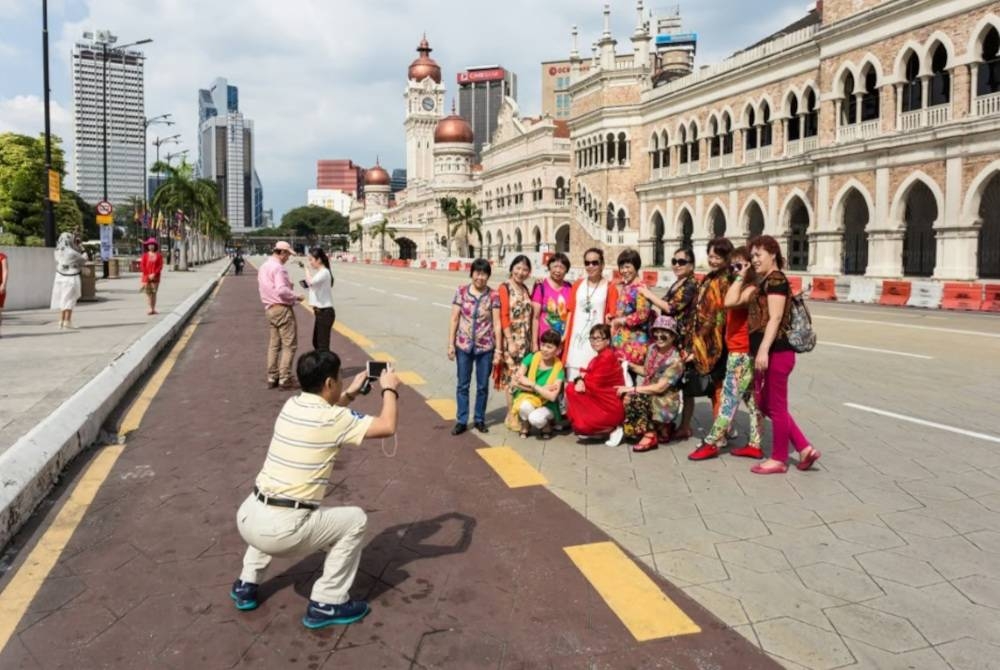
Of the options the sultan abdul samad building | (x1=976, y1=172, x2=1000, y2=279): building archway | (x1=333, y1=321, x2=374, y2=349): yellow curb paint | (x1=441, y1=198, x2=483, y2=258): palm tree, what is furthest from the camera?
(x1=441, y1=198, x2=483, y2=258): palm tree

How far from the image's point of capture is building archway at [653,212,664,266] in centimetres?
4719

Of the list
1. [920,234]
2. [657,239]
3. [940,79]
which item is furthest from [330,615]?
[657,239]

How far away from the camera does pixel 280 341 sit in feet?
30.4

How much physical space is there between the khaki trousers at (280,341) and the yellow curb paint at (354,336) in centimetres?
350

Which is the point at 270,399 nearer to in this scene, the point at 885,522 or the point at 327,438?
the point at 327,438

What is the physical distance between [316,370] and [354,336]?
422 inches

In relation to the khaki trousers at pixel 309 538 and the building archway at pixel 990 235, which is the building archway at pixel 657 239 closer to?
the building archway at pixel 990 235

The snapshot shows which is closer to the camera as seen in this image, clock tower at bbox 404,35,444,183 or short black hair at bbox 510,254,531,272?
short black hair at bbox 510,254,531,272

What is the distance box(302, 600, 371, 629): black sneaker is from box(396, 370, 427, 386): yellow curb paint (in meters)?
5.74

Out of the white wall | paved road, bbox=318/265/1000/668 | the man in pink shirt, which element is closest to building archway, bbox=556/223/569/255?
the white wall

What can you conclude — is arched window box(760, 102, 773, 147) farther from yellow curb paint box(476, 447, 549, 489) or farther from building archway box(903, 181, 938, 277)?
yellow curb paint box(476, 447, 549, 489)

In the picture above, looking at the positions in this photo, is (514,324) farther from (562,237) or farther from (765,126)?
(562,237)

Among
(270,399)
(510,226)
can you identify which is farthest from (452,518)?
(510,226)

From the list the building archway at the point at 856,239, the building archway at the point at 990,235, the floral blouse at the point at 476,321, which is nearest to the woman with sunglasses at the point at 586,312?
→ the floral blouse at the point at 476,321
